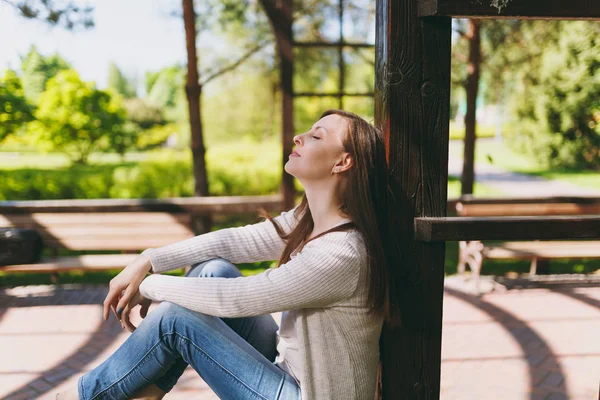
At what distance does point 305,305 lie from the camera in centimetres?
172

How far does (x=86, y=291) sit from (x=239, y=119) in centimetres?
850

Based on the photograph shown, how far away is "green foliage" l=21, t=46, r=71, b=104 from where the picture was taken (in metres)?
8.37

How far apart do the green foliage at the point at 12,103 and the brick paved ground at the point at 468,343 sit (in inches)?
85.0

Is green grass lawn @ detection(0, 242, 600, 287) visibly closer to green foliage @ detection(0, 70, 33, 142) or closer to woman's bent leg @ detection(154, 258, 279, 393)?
green foliage @ detection(0, 70, 33, 142)

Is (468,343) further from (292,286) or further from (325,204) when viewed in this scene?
(292,286)

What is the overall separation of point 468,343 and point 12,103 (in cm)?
562

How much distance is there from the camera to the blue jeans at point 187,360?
182cm


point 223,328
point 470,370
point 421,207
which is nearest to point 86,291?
point 470,370

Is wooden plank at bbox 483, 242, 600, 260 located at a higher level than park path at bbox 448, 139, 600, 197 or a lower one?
higher

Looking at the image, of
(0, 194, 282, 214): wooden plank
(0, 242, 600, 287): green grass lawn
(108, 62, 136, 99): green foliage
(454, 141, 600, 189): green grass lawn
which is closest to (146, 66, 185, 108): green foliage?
(108, 62, 136, 99): green foliage

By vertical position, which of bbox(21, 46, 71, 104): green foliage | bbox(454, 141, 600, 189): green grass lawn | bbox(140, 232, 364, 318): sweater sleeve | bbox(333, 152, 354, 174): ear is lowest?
bbox(454, 141, 600, 189): green grass lawn

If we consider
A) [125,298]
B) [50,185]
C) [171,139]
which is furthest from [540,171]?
[125,298]

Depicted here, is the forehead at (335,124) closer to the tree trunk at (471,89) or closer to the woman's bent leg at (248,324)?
the woman's bent leg at (248,324)

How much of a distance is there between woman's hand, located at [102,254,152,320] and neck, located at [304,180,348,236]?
2.14 ft
